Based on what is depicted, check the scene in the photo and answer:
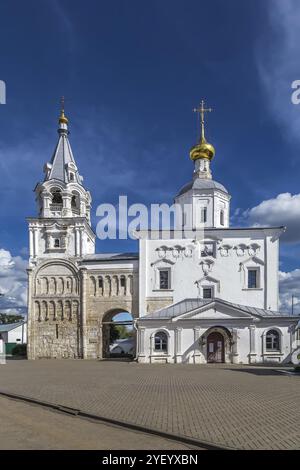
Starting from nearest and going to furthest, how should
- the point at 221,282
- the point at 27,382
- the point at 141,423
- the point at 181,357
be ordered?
the point at 141,423 → the point at 27,382 → the point at 181,357 → the point at 221,282

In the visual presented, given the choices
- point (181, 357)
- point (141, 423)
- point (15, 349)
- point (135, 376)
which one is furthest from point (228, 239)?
point (141, 423)

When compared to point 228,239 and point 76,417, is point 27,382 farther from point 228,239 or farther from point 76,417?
point 228,239

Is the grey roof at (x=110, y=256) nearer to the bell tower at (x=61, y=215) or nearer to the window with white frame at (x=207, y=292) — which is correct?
the bell tower at (x=61, y=215)

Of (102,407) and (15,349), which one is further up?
(102,407)

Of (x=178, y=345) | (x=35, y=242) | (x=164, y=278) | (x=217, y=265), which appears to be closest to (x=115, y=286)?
(x=164, y=278)

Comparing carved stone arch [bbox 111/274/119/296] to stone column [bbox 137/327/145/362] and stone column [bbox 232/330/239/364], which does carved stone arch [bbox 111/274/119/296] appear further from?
stone column [bbox 232/330/239/364]

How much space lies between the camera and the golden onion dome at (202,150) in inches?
1574

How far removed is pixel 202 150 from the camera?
3997 centimetres

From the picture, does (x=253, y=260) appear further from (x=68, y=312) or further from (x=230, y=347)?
(x=68, y=312)

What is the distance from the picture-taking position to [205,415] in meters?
10.5

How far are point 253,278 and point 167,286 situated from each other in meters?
6.56

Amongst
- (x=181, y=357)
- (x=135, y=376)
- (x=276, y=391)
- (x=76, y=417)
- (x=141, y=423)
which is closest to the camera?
(x=141, y=423)

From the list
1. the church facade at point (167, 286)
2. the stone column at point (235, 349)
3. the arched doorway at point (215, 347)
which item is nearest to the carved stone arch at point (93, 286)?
the church facade at point (167, 286)
